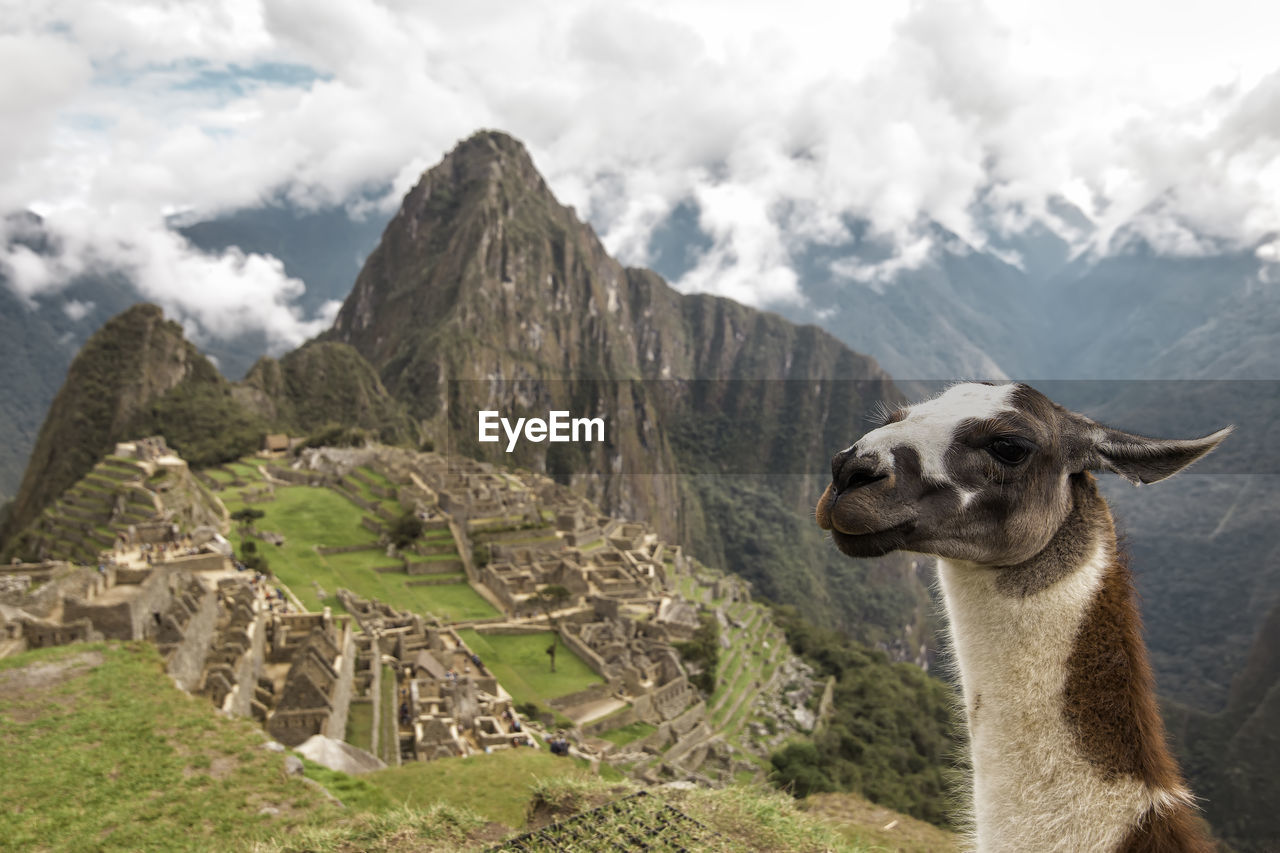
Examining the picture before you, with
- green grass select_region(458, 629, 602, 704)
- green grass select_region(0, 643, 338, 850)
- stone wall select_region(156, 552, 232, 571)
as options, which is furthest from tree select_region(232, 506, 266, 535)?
green grass select_region(0, 643, 338, 850)

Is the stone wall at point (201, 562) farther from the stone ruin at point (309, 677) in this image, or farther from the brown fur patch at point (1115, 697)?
the brown fur patch at point (1115, 697)

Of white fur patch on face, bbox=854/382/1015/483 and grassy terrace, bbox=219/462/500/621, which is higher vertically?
white fur patch on face, bbox=854/382/1015/483

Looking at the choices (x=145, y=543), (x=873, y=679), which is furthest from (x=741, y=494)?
(x=145, y=543)

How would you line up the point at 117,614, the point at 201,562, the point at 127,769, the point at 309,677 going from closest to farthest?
the point at 127,769, the point at 117,614, the point at 309,677, the point at 201,562

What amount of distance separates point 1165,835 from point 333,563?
30.6 metres

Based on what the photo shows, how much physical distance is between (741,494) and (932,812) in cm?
11034

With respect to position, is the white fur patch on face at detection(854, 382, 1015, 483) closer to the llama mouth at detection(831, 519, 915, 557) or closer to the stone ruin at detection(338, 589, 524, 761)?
the llama mouth at detection(831, 519, 915, 557)

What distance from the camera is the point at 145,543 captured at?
21.3 meters

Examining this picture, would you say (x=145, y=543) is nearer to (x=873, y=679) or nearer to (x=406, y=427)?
(x=873, y=679)

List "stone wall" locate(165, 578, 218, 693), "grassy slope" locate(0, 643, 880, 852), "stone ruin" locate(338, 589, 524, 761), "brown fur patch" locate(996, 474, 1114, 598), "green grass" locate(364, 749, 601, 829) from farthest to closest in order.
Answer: "stone ruin" locate(338, 589, 524, 761) < "stone wall" locate(165, 578, 218, 693) < "green grass" locate(364, 749, 601, 829) < "grassy slope" locate(0, 643, 880, 852) < "brown fur patch" locate(996, 474, 1114, 598)

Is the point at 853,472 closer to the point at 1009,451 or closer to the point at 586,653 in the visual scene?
the point at 1009,451

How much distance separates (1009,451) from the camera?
2.13 metres

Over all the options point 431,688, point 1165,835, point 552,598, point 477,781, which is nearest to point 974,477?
point 1165,835

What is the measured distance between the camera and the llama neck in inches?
80.0
